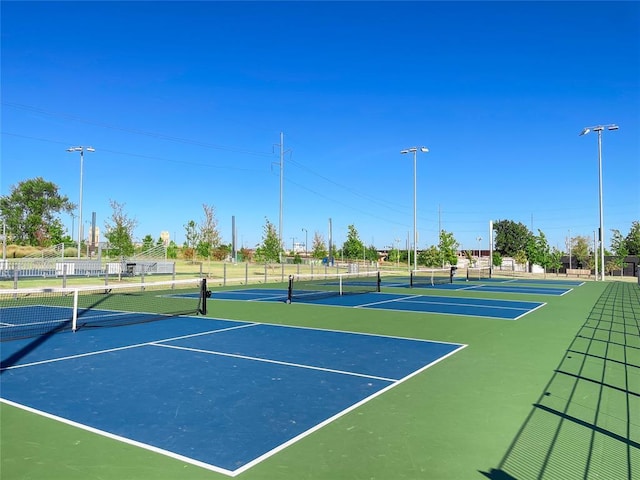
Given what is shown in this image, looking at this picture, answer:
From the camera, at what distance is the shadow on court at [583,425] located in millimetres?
4059

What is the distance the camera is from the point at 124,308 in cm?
1636

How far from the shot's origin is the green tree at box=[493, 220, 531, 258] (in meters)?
111

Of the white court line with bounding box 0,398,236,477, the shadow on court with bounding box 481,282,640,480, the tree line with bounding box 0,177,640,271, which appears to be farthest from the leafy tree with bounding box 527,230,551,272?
the white court line with bounding box 0,398,236,477

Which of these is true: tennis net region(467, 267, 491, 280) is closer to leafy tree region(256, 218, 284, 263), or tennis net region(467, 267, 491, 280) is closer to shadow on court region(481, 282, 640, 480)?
leafy tree region(256, 218, 284, 263)

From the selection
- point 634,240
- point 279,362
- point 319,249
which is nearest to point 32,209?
point 319,249

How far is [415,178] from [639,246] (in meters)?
50.6

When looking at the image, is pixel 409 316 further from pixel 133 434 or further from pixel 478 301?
pixel 133 434

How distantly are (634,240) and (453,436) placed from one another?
276 feet

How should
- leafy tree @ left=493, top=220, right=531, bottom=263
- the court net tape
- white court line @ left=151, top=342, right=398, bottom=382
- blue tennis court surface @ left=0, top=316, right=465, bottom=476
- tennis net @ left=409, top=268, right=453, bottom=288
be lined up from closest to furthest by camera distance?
blue tennis court surface @ left=0, top=316, right=465, bottom=476, white court line @ left=151, top=342, right=398, bottom=382, tennis net @ left=409, top=268, right=453, bottom=288, the court net tape, leafy tree @ left=493, top=220, right=531, bottom=263

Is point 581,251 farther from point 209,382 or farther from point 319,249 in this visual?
point 209,382

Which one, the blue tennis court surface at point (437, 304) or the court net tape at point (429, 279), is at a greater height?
the court net tape at point (429, 279)

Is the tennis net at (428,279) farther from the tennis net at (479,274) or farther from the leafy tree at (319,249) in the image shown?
the leafy tree at (319,249)

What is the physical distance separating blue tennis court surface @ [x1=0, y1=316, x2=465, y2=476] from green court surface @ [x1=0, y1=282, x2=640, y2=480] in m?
0.24

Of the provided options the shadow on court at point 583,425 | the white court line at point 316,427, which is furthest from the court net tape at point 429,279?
the white court line at point 316,427
